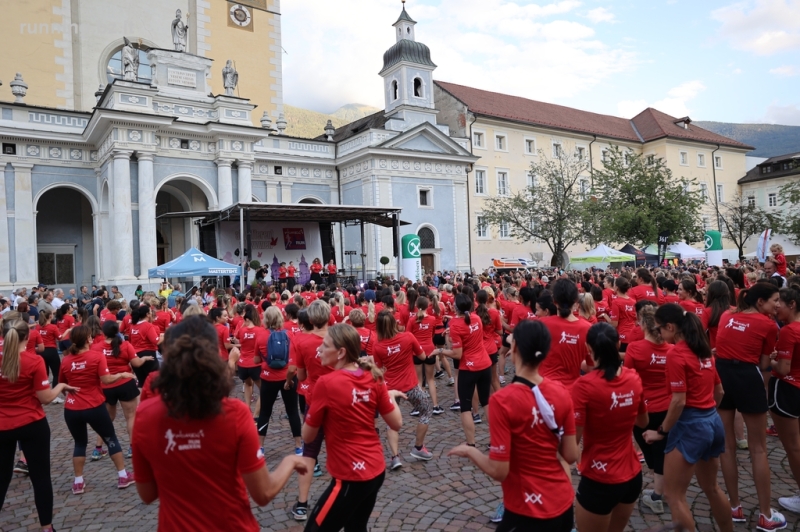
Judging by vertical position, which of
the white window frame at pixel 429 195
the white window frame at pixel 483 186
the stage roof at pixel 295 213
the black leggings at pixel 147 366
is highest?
the white window frame at pixel 483 186

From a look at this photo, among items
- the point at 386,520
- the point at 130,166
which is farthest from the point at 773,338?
the point at 130,166

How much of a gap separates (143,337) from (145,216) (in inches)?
765

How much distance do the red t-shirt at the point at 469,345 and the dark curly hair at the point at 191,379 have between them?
4767 millimetres

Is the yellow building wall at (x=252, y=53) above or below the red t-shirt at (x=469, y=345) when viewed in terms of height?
above

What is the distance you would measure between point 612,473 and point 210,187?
91.0ft

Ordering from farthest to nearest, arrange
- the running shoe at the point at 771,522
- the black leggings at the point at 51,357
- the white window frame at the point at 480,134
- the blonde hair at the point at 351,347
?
1. the white window frame at the point at 480,134
2. the black leggings at the point at 51,357
3. the running shoe at the point at 771,522
4. the blonde hair at the point at 351,347

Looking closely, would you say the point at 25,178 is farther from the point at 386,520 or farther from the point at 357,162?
the point at 386,520

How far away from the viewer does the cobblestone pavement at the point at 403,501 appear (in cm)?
496

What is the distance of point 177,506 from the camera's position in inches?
98.7

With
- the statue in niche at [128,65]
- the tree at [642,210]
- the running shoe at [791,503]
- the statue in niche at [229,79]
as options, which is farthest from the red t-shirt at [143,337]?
the tree at [642,210]

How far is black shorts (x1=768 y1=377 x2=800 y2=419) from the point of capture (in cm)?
466

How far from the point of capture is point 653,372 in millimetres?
4703

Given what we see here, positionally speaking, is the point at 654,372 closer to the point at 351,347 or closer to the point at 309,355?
the point at 351,347

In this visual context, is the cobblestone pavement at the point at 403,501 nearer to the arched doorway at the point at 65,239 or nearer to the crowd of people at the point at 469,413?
the crowd of people at the point at 469,413
